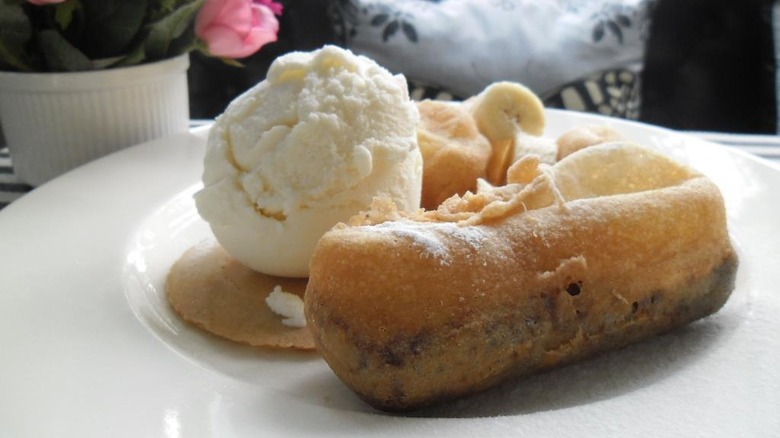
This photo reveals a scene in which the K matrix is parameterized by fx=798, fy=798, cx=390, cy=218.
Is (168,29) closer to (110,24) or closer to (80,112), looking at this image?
(110,24)

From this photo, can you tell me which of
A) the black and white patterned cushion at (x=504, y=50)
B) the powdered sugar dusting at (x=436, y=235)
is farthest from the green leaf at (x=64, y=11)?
the black and white patterned cushion at (x=504, y=50)

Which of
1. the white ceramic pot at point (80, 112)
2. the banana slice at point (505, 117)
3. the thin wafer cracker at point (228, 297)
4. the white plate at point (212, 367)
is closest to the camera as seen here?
the white plate at point (212, 367)

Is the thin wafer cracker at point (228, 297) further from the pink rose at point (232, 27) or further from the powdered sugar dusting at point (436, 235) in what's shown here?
the pink rose at point (232, 27)

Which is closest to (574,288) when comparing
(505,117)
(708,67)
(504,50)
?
(505,117)

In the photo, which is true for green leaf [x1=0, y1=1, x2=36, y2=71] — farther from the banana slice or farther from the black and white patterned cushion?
the black and white patterned cushion

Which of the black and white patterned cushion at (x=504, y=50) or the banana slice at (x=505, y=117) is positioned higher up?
the banana slice at (x=505, y=117)

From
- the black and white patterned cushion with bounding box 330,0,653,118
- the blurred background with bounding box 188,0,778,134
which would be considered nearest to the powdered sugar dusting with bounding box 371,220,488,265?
the black and white patterned cushion with bounding box 330,0,653,118

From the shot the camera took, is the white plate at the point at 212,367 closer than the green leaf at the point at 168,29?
Yes

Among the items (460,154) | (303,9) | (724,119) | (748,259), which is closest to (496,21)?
(303,9)
